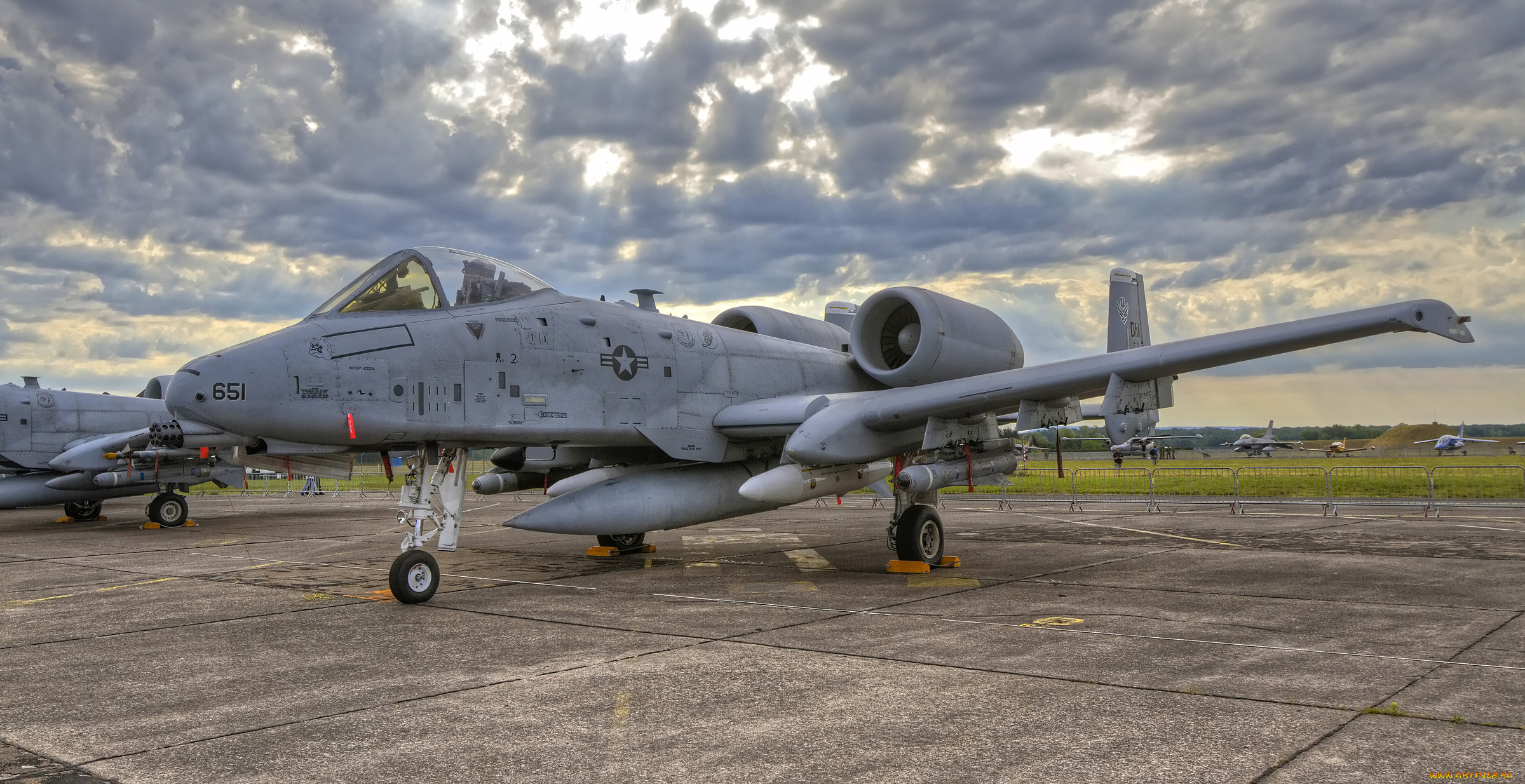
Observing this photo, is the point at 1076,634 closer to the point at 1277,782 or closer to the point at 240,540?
the point at 1277,782

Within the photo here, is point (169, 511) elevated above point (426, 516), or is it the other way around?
point (426, 516)

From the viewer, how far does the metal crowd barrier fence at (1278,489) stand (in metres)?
21.8

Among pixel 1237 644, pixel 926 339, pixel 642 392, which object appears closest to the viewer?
pixel 1237 644

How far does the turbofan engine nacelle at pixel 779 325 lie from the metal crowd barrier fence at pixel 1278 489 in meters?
6.53

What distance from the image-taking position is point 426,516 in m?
8.67

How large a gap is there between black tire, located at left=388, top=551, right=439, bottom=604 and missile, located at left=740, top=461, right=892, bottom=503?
3.17 m

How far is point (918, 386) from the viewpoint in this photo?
10.4m

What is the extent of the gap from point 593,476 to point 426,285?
3263mm

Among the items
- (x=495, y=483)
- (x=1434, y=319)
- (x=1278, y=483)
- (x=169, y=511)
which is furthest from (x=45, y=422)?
(x=1278, y=483)

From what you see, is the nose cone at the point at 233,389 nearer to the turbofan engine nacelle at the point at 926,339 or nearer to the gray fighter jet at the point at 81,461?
the turbofan engine nacelle at the point at 926,339

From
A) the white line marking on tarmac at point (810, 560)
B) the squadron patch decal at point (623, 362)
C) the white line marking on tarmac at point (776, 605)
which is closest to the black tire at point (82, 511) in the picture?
the white line marking on tarmac at point (810, 560)

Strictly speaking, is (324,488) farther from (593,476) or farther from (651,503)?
(651,503)

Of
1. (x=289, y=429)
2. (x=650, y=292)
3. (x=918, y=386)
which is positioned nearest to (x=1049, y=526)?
(x=918, y=386)

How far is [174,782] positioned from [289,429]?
182 inches
